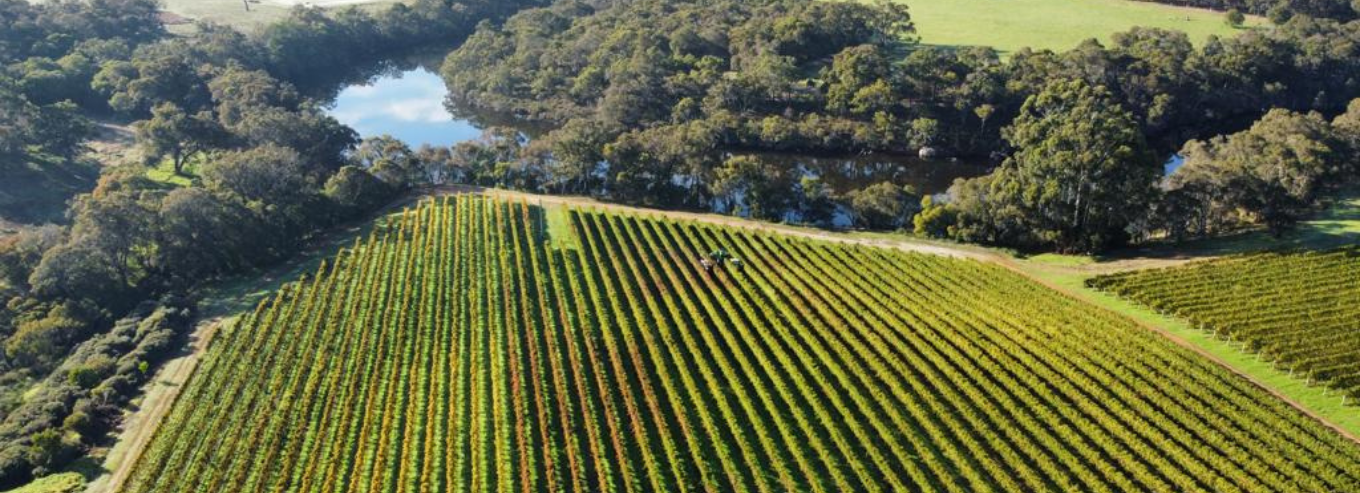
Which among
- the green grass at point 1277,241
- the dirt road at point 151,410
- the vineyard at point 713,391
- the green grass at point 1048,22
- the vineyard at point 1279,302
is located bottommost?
the dirt road at point 151,410

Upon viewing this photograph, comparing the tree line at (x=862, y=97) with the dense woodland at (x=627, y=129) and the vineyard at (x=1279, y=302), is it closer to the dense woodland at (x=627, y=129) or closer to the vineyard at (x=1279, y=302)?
the dense woodland at (x=627, y=129)

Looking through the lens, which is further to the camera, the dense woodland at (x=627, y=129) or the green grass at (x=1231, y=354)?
the dense woodland at (x=627, y=129)

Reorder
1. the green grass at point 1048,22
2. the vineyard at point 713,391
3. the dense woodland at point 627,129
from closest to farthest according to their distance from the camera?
1. the vineyard at point 713,391
2. the dense woodland at point 627,129
3. the green grass at point 1048,22

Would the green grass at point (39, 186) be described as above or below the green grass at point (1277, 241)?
below

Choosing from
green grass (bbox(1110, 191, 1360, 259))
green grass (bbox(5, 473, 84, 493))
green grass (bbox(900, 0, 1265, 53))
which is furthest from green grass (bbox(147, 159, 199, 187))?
green grass (bbox(900, 0, 1265, 53))

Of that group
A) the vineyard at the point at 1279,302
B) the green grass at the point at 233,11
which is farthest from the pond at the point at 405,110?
the vineyard at the point at 1279,302

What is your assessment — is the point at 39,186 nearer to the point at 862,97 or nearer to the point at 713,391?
the point at 713,391

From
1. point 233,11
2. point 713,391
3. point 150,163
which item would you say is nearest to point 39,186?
point 150,163
